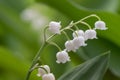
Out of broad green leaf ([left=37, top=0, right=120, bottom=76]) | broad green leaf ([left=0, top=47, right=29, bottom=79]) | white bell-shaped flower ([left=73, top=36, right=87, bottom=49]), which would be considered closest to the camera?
white bell-shaped flower ([left=73, top=36, right=87, bottom=49])

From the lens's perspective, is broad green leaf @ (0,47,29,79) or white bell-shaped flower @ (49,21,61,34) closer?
white bell-shaped flower @ (49,21,61,34)

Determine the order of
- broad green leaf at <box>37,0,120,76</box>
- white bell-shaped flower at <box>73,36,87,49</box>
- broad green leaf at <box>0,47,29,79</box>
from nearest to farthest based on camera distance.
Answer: white bell-shaped flower at <box>73,36,87,49</box>, broad green leaf at <box>37,0,120,76</box>, broad green leaf at <box>0,47,29,79</box>

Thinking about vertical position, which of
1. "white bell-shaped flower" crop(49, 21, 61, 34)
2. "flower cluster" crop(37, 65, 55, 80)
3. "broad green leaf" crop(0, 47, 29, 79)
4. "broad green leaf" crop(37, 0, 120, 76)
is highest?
"white bell-shaped flower" crop(49, 21, 61, 34)

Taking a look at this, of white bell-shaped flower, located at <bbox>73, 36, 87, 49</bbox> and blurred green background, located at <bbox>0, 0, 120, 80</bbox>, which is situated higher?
white bell-shaped flower, located at <bbox>73, 36, 87, 49</bbox>

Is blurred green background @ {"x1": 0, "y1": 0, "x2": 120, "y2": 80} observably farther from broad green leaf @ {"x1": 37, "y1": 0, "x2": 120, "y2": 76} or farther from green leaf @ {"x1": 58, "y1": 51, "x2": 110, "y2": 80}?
green leaf @ {"x1": 58, "y1": 51, "x2": 110, "y2": 80}

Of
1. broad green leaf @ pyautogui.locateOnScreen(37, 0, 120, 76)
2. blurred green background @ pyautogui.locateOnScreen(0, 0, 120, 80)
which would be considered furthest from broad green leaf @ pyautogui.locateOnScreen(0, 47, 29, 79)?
broad green leaf @ pyautogui.locateOnScreen(37, 0, 120, 76)

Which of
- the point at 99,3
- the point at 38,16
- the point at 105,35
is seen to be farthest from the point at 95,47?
the point at 38,16

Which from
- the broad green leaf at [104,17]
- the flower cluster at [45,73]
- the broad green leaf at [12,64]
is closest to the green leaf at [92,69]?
the flower cluster at [45,73]

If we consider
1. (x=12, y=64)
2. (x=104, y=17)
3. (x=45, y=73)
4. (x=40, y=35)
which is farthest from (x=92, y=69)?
(x=40, y=35)
